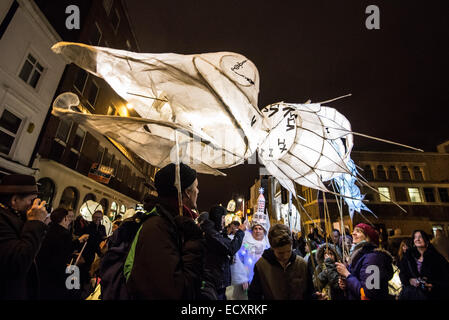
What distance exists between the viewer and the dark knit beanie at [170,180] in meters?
1.61

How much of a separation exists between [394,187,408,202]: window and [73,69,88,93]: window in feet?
102

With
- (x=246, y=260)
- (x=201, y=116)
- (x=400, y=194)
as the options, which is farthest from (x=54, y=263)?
(x=400, y=194)

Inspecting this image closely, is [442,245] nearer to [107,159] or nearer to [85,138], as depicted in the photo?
[85,138]

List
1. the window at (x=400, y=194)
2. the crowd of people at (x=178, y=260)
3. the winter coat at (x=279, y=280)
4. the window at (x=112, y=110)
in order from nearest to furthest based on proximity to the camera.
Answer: the crowd of people at (x=178, y=260), the winter coat at (x=279, y=280), the window at (x=112, y=110), the window at (x=400, y=194)

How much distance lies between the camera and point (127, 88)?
240 centimetres

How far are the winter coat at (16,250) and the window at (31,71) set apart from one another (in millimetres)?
11383

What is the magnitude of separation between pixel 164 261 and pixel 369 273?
2.69 metres

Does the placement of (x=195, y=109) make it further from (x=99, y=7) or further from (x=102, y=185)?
(x=99, y=7)

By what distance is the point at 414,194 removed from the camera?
2238 centimetres

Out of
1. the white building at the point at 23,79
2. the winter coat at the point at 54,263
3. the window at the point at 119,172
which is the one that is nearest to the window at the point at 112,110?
the window at the point at 119,172

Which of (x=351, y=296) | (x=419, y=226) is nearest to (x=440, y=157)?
(x=419, y=226)

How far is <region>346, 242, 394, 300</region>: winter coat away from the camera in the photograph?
2.40 m

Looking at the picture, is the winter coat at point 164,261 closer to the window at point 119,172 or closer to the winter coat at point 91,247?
the winter coat at point 91,247
